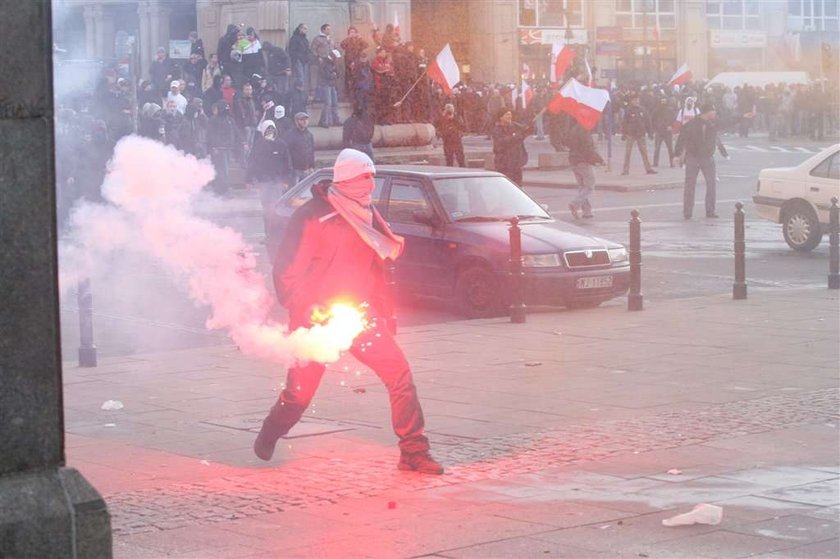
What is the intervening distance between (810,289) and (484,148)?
25732 millimetres

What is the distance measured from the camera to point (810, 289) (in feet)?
57.1

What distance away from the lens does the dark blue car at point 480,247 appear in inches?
613

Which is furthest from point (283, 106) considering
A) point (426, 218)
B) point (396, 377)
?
point (396, 377)

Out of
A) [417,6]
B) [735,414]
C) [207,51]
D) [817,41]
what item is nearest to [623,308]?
[735,414]

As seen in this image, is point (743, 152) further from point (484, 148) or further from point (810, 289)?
point (810, 289)

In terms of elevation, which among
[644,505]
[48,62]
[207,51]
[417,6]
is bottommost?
[644,505]

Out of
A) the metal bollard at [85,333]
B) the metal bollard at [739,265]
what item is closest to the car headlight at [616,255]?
the metal bollard at [739,265]

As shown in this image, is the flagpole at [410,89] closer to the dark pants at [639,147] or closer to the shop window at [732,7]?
the dark pants at [639,147]

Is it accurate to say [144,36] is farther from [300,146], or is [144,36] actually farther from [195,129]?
[300,146]

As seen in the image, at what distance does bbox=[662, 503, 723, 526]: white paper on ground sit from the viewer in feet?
24.0

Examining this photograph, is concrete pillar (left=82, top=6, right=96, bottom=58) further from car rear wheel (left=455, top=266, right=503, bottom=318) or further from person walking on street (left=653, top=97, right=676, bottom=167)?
person walking on street (left=653, top=97, right=676, bottom=167)

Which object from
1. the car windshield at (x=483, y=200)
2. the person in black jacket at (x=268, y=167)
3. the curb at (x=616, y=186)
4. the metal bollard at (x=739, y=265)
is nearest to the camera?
the car windshield at (x=483, y=200)

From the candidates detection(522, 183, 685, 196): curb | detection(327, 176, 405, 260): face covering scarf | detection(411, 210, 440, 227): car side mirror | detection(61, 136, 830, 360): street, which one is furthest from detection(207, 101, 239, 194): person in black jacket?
detection(327, 176, 405, 260): face covering scarf

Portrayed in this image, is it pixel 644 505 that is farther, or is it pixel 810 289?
pixel 810 289
